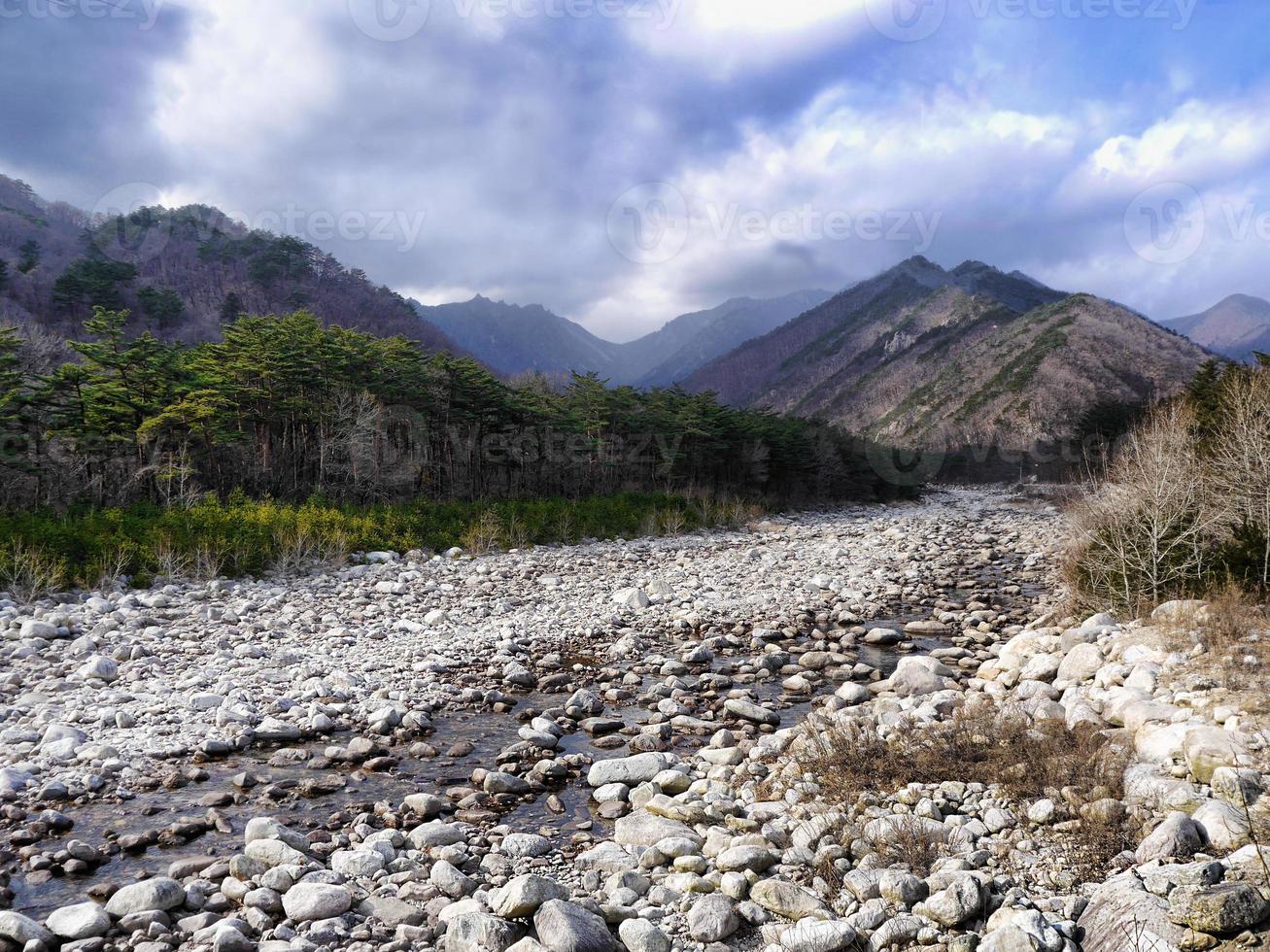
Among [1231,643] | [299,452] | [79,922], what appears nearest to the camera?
[79,922]

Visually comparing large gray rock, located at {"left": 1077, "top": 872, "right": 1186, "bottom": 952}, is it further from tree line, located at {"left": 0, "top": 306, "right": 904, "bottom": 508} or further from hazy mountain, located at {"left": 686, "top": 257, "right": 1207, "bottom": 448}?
hazy mountain, located at {"left": 686, "top": 257, "right": 1207, "bottom": 448}

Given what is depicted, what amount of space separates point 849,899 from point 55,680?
867 centimetres

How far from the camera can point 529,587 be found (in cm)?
1546

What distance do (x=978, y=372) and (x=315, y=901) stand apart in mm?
141123

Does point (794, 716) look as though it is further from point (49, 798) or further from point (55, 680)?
point (55, 680)

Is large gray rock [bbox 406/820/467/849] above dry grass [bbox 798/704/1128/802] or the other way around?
the other way around

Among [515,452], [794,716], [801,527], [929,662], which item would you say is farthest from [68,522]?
[801,527]

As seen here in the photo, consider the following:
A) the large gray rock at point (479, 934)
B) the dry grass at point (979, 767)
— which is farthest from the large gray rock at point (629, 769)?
the large gray rock at point (479, 934)

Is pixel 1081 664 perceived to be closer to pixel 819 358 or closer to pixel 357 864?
pixel 357 864

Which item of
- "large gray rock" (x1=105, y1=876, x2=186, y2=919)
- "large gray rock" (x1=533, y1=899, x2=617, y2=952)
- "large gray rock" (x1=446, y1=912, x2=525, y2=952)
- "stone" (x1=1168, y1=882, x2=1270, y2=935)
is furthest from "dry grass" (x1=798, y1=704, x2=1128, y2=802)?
"large gray rock" (x1=105, y1=876, x2=186, y2=919)

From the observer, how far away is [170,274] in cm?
7362

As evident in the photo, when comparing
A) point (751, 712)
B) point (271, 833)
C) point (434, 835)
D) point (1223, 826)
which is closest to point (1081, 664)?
point (751, 712)

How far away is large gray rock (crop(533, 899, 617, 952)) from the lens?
3852 millimetres

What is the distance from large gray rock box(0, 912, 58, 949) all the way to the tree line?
56.6 feet
